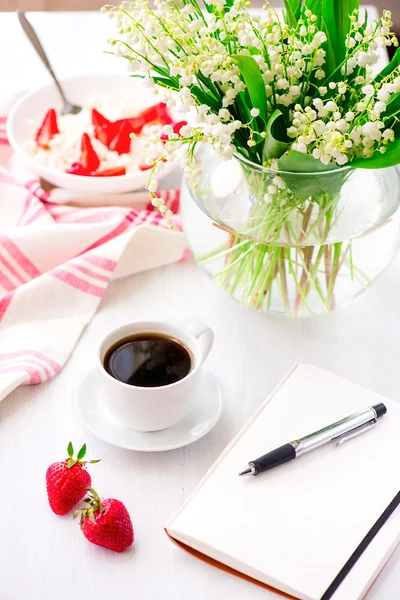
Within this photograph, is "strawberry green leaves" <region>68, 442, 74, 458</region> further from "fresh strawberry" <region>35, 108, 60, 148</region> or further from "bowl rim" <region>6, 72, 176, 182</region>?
"fresh strawberry" <region>35, 108, 60, 148</region>

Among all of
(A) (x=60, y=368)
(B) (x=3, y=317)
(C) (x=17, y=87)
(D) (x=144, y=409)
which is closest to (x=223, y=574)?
(D) (x=144, y=409)

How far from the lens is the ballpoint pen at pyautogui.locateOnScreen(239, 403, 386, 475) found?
82cm

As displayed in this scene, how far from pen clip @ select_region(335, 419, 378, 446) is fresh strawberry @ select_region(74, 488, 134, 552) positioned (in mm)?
253

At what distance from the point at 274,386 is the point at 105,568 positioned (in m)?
0.32

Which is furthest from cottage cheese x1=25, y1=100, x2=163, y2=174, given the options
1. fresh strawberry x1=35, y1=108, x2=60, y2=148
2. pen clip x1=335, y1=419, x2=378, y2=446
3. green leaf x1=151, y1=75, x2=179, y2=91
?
pen clip x1=335, y1=419, x2=378, y2=446

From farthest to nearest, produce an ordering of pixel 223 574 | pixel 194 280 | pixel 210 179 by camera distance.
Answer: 1. pixel 194 280
2. pixel 210 179
3. pixel 223 574

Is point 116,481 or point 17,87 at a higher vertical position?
point 17,87

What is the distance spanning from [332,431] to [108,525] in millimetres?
271

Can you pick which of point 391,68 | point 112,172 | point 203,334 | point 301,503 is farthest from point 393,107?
point 112,172

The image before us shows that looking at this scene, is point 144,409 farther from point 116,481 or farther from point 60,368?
point 60,368

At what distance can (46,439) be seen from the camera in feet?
2.90

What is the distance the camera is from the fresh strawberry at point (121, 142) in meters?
1.29

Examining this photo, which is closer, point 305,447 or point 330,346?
point 305,447

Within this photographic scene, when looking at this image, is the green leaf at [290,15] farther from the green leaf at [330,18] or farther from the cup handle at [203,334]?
the cup handle at [203,334]
